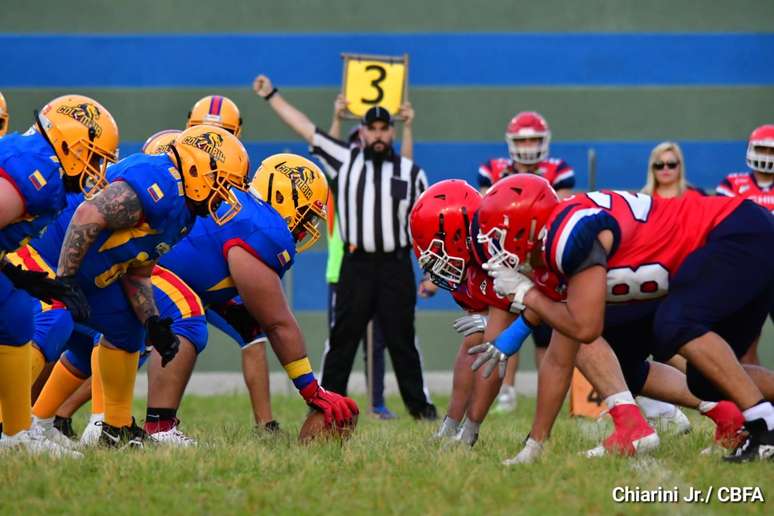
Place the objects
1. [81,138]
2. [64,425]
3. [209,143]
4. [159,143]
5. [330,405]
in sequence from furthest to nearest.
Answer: [64,425] < [159,143] < [330,405] < [209,143] < [81,138]

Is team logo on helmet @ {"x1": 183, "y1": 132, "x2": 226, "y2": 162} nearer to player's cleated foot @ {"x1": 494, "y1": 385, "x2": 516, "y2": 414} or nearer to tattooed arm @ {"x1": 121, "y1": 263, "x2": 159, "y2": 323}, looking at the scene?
tattooed arm @ {"x1": 121, "y1": 263, "x2": 159, "y2": 323}

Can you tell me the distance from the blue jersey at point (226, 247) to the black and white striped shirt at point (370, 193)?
283 cm

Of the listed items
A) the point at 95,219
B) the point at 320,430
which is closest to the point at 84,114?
the point at 95,219

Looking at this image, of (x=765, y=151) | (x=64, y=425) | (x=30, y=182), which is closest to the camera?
(x=30, y=182)

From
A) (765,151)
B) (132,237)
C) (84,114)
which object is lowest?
(132,237)

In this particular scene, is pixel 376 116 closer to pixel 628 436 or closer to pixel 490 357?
pixel 490 357

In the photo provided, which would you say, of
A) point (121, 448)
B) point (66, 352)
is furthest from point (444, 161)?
point (121, 448)

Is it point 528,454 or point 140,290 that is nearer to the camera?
point 528,454

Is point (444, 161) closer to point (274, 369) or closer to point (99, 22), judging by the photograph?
point (274, 369)

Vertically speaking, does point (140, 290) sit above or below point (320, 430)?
above

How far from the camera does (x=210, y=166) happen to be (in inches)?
239

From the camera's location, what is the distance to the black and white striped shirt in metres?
9.86

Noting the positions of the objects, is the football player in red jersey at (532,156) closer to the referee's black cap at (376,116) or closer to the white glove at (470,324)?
the referee's black cap at (376,116)

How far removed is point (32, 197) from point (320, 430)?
1.80 meters
